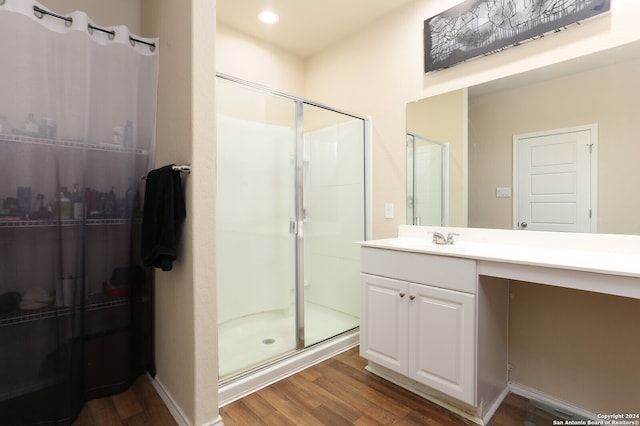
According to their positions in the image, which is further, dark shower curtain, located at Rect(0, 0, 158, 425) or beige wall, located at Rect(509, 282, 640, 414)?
beige wall, located at Rect(509, 282, 640, 414)

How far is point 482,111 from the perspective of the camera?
202 cm

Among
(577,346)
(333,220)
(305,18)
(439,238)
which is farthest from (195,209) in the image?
(577,346)

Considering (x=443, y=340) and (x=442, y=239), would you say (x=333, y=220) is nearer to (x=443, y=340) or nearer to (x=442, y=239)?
(x=442, y=239)

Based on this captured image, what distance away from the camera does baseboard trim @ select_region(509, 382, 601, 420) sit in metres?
1.65

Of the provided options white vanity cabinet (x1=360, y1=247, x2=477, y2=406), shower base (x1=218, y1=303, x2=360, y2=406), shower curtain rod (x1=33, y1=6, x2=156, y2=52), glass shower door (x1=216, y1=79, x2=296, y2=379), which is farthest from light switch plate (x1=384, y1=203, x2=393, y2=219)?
shower curtain rod (x1=33, y1=6, x2=156, y2=52)

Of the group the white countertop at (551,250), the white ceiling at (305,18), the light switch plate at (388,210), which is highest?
the white ceiling at (305,18)

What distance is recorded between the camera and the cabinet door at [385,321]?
1832 millimetres

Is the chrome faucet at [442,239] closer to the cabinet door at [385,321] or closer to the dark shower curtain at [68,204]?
the cabinet door at [385,321]

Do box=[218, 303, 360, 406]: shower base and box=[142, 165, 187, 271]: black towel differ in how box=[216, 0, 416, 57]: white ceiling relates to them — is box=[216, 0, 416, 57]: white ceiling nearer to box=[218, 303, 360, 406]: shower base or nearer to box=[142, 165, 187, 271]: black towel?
box=[142, 165, 187, 271]: black towel

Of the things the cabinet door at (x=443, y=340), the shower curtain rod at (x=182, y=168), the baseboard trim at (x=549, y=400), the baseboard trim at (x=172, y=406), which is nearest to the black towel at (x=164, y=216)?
the shower curtain rod at (x=182, y=168)

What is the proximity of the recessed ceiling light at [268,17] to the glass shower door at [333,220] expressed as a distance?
886 millimetres

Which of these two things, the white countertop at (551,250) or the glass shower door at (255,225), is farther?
the glass shower door at (255,225)

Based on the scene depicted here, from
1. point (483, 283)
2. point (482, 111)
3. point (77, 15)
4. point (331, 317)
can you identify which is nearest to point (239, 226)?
point (331, 317)

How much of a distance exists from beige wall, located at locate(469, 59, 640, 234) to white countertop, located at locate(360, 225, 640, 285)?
0.06 metres
